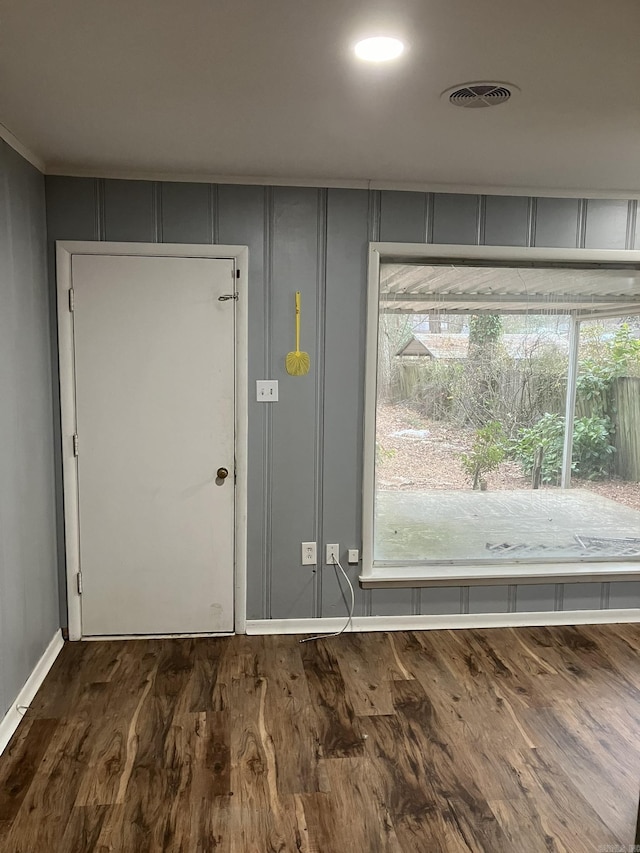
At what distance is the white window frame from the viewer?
10.8 feet

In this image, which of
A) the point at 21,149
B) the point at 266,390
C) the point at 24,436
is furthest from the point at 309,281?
the point at 24,436

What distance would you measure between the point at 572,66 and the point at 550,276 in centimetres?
164

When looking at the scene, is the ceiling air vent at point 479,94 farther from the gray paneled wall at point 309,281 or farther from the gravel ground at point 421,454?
the gravel ground at point 421,454

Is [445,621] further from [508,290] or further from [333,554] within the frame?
[508,290]

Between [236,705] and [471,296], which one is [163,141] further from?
[236,705]

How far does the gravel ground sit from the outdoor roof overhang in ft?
1.89

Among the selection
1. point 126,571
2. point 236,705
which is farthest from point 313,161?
point 236,705

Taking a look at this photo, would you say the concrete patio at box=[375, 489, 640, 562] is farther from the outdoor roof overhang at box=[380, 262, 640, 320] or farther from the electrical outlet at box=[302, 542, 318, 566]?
the outdoor roof overhang at box=[380, 262, 640, 320]

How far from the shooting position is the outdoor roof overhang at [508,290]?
3.34 metres

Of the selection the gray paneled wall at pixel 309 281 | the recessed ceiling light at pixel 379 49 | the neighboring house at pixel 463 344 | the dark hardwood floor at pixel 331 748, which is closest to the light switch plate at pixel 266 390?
the gray paneled wall at pixel 309 281

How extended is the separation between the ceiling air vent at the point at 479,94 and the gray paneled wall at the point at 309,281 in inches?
43.4

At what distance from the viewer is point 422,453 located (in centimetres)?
348

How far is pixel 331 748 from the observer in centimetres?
246

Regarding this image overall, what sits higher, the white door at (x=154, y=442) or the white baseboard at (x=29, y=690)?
the white door at (x=154, y=442)
